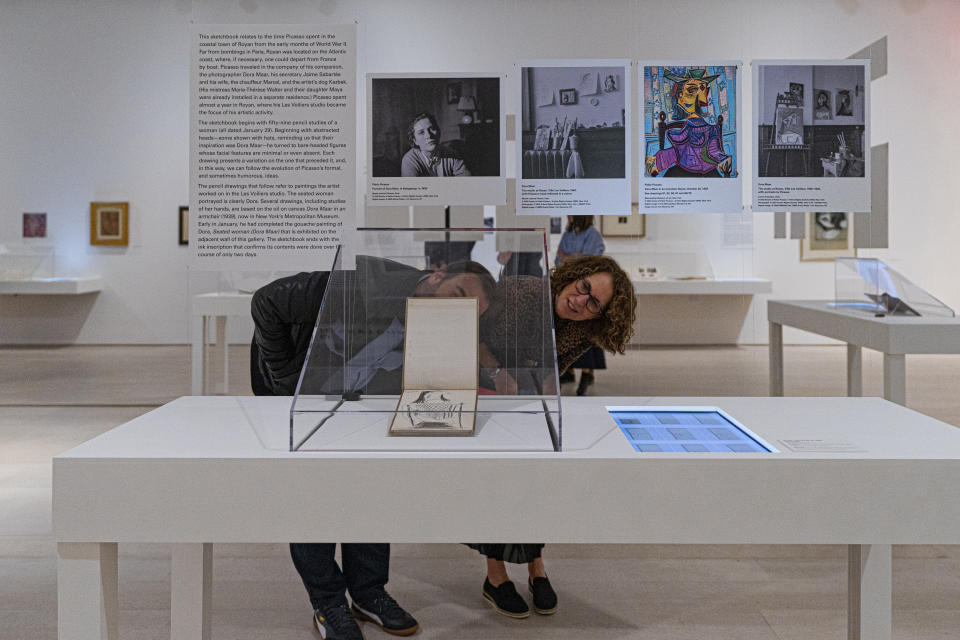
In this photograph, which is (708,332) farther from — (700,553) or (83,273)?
(83,273)

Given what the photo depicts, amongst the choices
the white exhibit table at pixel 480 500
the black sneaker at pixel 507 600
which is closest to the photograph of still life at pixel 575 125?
the black sneaker at pixel 507 600

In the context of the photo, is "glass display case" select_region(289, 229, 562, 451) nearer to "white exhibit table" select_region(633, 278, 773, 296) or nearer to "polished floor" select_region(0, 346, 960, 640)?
"polished floor" select_region(0, 346, 960, 640)

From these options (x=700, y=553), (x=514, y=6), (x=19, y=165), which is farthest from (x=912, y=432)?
(x=19, y=165)

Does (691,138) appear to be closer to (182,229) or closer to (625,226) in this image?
(625,226)

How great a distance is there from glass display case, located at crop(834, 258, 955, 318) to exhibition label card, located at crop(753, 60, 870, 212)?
94 cm

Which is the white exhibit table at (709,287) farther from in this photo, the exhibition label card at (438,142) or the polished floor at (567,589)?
the exhibition label card at (438,142)

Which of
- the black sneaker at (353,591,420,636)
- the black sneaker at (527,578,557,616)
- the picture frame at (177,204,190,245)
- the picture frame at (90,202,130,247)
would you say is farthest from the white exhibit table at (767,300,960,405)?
the picture frame at (90,202,130,247)

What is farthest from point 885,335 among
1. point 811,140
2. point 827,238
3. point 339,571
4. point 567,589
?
point 339,571

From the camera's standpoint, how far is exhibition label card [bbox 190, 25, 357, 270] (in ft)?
7.25

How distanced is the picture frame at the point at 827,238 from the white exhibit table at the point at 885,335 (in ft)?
0.92

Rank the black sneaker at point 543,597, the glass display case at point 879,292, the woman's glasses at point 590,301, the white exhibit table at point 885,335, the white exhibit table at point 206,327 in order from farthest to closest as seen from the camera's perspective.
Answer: the white exhibit table at point 206,327 < the glass display case at point 879,292 < the white exhibit table at point 885,335 < the black sneaker at point 543,597 < the woman's glasses at point 590,301

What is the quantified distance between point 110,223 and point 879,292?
184 inches

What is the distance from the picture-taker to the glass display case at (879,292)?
368 cm

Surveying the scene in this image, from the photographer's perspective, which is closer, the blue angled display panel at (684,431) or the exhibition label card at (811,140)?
the blue angled display panel at (684,431)
